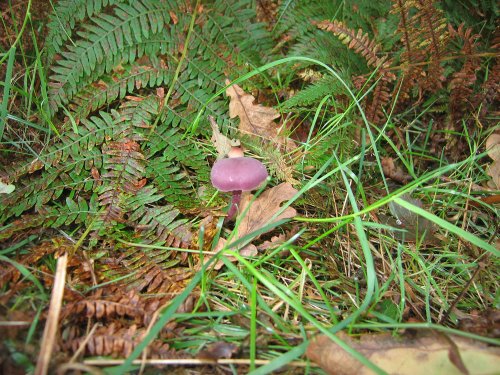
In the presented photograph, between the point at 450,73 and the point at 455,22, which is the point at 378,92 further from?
the point at 455,22

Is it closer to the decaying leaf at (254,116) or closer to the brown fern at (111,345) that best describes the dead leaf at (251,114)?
the decaying leaf at (254,116)

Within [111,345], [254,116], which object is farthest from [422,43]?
[111,345]

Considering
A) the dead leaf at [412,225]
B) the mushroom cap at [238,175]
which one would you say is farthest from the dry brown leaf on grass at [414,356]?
the mushroom cap at [238,175]

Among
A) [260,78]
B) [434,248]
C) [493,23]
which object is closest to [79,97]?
[260,78]

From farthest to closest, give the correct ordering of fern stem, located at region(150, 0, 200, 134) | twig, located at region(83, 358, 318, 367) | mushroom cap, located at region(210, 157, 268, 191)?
fern stem, located at region(150, 0, 200, 134)
mushroom cap, located at region(210, 157, 268, 191)
twig, located at region(83, 358, 318, 367)

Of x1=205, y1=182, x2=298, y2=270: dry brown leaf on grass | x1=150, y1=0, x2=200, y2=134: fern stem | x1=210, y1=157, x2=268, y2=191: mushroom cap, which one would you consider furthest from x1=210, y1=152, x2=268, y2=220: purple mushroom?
x1=150, y1=0, x2=200, y2=134: fern stem

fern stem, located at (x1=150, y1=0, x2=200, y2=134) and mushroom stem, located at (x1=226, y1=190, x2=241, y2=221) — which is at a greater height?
fern stem, located at (x1=150, y1=0, x2=200, y2=134)

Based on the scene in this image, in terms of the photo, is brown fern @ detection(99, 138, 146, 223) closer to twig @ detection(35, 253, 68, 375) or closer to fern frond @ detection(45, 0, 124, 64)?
twig @ detection(35, 253, 68, 375)
